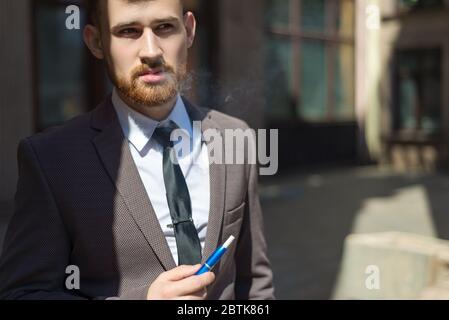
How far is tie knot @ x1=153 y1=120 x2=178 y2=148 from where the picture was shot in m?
1.50

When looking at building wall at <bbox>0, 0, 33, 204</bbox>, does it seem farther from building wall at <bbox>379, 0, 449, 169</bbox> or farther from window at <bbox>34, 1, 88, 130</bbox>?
building wall at <bbox>379, 0, 449, 169</bbox>

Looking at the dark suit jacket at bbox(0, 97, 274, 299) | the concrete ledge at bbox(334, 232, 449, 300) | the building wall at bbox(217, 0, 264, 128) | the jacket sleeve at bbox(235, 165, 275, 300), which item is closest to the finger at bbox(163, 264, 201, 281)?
the dark suit jacket at bbox(0, 97, 274, 299)

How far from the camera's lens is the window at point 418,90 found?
1426 centimetres

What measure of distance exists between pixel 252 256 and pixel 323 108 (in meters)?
12.1

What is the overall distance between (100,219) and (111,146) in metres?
0.21

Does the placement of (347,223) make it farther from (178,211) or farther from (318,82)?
(178,211)

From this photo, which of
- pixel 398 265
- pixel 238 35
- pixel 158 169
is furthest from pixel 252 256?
pixel 238 35

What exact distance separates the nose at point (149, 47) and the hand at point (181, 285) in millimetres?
516

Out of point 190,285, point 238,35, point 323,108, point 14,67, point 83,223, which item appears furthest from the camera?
point 323,108

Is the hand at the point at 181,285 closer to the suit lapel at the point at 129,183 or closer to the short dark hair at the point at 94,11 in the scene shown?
the suit lapel at the point at 129,183

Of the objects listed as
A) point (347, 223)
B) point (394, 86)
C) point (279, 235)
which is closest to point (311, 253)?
point (279, 235)

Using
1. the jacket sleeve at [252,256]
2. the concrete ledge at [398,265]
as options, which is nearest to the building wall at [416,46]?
the concrete ledge at [398,265]

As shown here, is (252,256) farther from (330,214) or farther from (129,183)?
(330,214)

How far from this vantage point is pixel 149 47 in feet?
4.23
